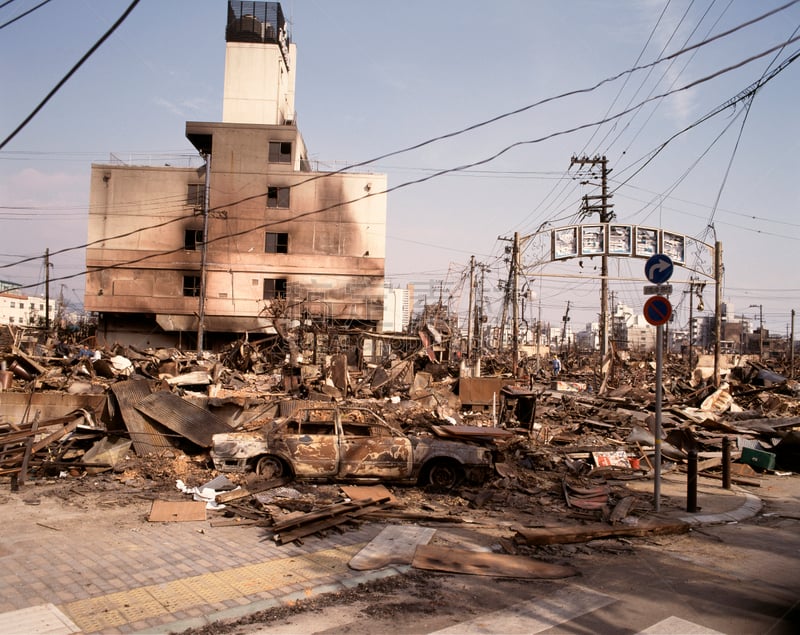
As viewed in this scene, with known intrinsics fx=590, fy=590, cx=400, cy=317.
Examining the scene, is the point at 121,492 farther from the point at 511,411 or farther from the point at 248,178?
the point at 248,178

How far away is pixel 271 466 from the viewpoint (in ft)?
34.8

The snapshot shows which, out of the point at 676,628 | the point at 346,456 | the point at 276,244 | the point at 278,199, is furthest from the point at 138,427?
the point at 278,199

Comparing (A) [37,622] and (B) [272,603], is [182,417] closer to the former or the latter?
(A) [37,622]

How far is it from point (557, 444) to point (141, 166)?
4092 centimetres

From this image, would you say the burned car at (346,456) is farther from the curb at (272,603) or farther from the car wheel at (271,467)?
the curb at (272,603)

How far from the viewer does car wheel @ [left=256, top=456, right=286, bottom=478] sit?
10.6 metres

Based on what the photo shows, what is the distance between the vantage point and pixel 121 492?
9977mm

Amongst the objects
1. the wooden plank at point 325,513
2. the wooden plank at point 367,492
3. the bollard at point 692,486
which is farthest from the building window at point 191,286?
the bollard at point 692,486

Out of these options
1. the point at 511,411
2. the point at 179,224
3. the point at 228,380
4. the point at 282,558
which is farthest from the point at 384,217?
the point at 282,558

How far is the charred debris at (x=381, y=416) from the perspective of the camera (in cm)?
934

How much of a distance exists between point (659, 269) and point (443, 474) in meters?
5.12

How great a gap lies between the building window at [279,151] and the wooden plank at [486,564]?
139ft

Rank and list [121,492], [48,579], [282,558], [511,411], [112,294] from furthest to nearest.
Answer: [112,294]
[511,411]
[121,492]
[282,558]
[48,579]

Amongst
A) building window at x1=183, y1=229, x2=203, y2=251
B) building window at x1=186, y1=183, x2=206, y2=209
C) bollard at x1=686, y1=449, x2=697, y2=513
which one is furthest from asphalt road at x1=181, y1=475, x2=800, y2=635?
building window at x1=186, y1=183, x2=206, y2=209
